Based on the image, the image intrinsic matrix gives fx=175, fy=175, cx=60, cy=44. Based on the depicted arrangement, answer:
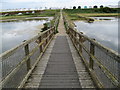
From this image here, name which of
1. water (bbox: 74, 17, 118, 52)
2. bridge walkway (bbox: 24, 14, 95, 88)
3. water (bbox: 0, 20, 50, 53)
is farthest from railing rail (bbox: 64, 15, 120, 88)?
water (bbox: 74, 17, 118, 52)

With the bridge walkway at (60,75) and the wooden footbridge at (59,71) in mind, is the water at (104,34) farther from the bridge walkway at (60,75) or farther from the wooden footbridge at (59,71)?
the wooden footbridge at (59,71)

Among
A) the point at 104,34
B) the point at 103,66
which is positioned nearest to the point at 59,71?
the point at 103,66

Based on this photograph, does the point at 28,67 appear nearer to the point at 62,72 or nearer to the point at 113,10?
the point at 62,72

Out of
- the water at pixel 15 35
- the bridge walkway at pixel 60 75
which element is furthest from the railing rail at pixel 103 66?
the water at pixel 15 35

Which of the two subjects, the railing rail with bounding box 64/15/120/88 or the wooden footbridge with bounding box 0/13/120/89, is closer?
the railing rail with bounding box 64/15/120/88

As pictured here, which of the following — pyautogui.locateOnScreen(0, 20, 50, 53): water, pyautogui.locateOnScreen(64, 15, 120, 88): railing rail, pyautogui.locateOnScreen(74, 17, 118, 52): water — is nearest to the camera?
pyautogui.locateOnScreen(64, 15, 120, 88): railing rail

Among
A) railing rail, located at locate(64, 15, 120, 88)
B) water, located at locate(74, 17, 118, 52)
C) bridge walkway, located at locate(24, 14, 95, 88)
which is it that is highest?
railing rail, located at locate(64, 15, 120, 88)

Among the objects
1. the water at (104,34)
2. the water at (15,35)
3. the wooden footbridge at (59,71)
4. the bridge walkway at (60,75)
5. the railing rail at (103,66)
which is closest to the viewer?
the railing rail at (103,66)

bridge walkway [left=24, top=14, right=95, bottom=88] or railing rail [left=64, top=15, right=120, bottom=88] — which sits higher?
railing rail [left=64, top=15, right=120, bottom=88]

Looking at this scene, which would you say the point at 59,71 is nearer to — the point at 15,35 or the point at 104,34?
the point at 104,34

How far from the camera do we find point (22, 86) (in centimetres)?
393

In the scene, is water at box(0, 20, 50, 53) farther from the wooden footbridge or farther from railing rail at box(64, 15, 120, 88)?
railing rail at box(64, 15, 120, 88)

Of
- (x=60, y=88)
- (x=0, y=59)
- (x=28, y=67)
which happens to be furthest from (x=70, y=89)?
(x=0, y=59)

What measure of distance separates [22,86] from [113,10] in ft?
271
